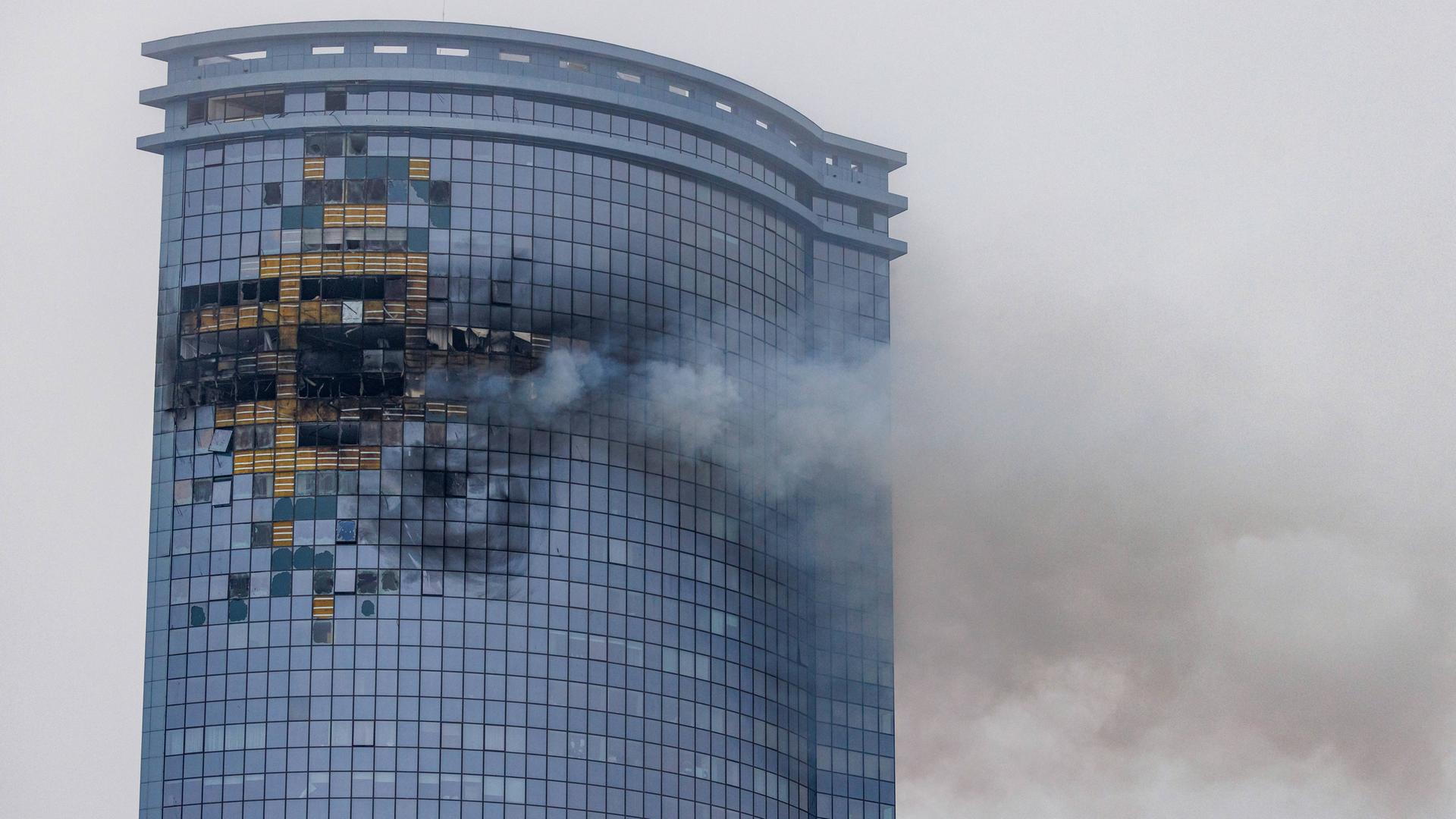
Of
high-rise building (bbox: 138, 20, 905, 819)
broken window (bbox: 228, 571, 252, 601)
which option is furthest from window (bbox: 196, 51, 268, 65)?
broken window (bbox: 228, 571, 252, 601)

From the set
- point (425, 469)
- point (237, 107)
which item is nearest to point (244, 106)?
point (237, 107)

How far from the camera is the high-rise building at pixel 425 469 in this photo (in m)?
184

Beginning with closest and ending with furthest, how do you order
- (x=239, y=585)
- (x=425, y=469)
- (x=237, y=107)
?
(x=239, y=585), (x=425, y=469), (x=237, y=107)

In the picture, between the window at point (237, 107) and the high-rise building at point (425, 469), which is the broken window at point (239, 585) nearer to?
the high-rise building at point (425, 469)

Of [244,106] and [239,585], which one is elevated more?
[244,106]

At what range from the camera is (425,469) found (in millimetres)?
189000

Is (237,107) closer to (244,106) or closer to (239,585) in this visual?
(244,106)

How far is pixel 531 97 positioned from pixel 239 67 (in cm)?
2214

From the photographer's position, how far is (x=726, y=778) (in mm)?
193750

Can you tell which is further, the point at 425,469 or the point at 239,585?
the point at 425,469

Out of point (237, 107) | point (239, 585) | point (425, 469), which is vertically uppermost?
point (237, 107)

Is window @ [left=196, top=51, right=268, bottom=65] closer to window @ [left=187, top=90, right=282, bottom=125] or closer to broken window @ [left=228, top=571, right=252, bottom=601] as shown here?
window @ [left=187, top=90, right=282, bottom=125]

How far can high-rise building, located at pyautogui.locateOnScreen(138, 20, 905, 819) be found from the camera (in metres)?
184

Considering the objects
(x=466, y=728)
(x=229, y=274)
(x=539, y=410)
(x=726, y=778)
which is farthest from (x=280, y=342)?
(x=726, y=778)
